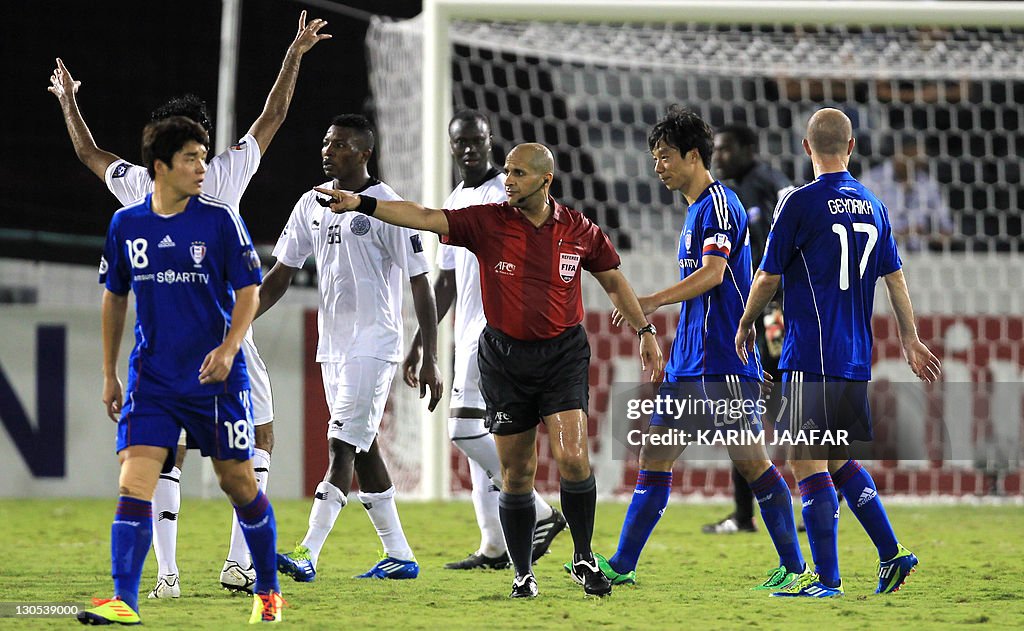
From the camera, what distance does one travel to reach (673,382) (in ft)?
19.0

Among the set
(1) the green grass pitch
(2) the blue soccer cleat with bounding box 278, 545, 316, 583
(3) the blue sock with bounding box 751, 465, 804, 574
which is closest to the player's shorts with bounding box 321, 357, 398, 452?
(2) the blue soccer cleat with bounding box 278, 545, 316, 583

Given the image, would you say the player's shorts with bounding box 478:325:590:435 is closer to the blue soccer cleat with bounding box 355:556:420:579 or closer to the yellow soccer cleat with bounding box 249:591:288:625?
the yellow soccer cleat with bounding box 249:591:288:625

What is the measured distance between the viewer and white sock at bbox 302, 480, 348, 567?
6102 mm

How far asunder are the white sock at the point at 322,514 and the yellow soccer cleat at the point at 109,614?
65.1 inches

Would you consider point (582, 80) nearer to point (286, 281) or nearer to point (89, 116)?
point (89, 116)

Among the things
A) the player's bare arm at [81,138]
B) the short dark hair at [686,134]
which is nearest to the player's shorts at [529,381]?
the short dark hair at [686,134]

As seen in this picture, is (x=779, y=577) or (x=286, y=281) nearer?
(x=779, y=577)

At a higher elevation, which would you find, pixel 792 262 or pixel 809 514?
pixel 792 262

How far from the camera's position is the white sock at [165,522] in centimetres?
547

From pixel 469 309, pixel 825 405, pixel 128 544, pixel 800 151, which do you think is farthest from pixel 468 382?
pixel 800 151

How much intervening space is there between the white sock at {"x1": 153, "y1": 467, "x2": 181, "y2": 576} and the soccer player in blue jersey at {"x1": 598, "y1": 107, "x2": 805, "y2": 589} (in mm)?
1802

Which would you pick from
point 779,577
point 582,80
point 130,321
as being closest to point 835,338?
point 779,577

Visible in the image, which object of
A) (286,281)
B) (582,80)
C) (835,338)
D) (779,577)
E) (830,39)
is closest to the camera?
(835,338)

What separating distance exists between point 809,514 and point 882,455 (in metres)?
5.92
